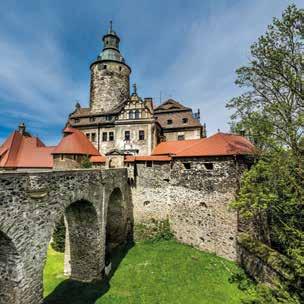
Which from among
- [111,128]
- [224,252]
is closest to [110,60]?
[111,128]

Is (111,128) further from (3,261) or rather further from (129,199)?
(3,261)

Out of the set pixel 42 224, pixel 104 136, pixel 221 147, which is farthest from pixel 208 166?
pixel 104 136

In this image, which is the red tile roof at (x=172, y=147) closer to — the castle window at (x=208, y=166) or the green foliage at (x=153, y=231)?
the castle window at (x=208, y=166)

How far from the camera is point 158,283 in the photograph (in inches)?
461

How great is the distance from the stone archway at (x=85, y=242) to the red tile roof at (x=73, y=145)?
30.7ft

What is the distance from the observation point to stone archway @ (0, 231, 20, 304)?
673 cm

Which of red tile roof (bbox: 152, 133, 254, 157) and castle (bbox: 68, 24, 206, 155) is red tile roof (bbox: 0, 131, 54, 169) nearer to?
castle (bbox: 68, 24, 206, 155)

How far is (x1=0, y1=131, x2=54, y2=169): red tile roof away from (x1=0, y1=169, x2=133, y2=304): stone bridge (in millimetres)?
13669

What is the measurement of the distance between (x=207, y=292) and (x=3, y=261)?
372 inches

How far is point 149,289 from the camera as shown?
11.2 meters

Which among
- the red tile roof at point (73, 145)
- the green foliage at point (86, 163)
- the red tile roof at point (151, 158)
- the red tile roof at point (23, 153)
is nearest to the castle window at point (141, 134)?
the red tile roof at point (151, 158)

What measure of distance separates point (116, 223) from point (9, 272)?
10.9m

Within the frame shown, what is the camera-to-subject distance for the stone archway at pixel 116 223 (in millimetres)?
16969

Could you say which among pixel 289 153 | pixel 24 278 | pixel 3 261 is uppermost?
pixel 289 153
